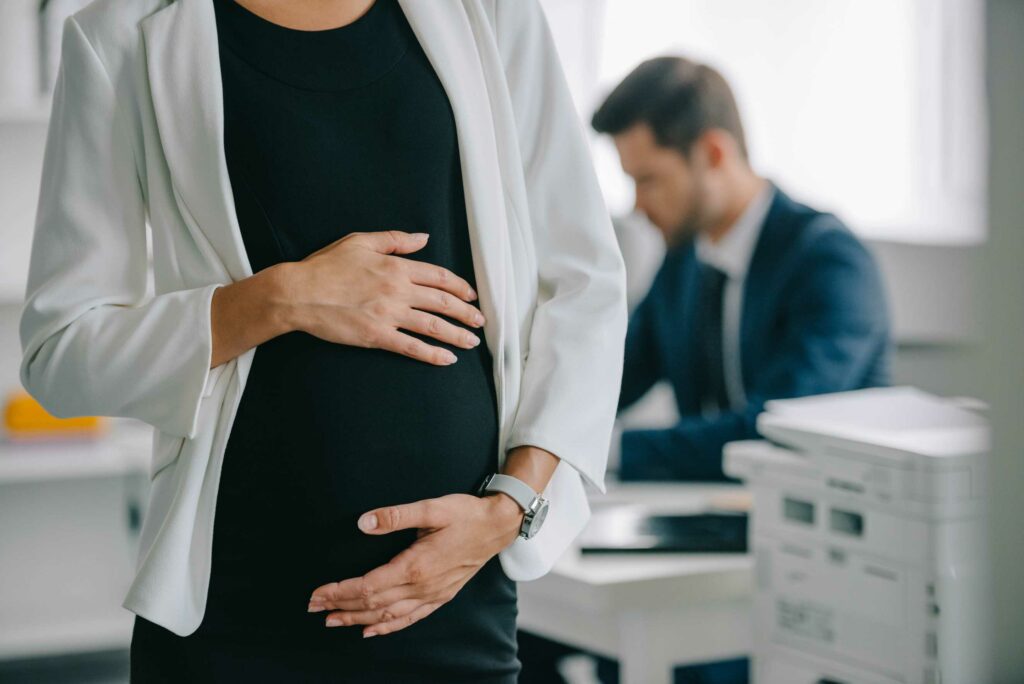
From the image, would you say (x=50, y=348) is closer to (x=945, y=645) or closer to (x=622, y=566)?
(x=622, y=566)

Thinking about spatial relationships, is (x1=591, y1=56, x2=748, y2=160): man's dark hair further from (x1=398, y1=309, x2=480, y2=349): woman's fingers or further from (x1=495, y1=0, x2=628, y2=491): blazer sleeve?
(x1=398, y1=309, x2=480, y2=349): woman's fingers

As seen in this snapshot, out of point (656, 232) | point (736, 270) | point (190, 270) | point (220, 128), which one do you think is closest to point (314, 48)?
point (220, 128)

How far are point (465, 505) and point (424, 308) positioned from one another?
6.8 inches

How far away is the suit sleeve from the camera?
7.87 feet

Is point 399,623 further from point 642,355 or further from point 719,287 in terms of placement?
point 642,355

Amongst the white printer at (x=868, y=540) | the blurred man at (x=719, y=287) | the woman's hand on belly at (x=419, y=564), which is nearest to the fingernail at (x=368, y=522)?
the woman's hand on belly at (x=419, y=564)

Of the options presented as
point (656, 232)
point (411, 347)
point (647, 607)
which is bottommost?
point (647, 607)

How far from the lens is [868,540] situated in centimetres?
152

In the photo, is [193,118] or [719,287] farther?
[719,287]

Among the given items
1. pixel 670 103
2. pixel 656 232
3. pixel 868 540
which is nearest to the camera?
pixel 868 540

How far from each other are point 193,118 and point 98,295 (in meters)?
0.17

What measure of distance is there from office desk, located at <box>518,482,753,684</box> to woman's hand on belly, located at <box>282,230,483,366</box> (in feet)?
2.32

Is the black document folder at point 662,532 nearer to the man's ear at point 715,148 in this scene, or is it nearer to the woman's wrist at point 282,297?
the woman's wrist at point 282,297

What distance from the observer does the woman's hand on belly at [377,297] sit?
0.89 metres
